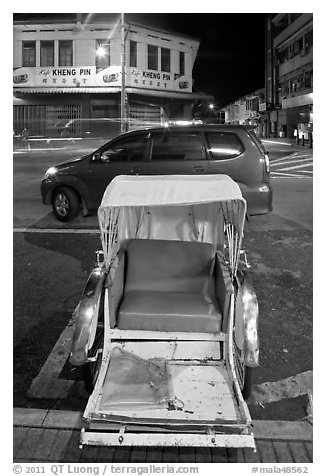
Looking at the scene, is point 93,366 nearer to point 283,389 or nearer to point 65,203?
point 283,389

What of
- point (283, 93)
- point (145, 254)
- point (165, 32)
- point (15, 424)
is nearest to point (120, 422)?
point (15, 424)

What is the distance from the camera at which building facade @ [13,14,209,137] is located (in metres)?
28.9

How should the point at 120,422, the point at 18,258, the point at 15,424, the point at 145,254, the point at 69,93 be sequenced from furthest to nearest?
the point at 69,93
the point at 18,258
the point at 145,254
the point at 15,424
the point at 120,422

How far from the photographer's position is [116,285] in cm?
418

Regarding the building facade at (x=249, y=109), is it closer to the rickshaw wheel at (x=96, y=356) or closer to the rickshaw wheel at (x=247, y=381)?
the rickshaw wheel at (x=96, y=356)

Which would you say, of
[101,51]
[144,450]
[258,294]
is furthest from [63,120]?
[144,450]

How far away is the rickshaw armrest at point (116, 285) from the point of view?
3.99m

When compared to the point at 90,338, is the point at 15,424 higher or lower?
lower

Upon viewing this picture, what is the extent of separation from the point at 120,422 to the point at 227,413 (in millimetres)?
788

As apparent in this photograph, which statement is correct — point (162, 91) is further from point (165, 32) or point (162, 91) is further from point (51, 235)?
point (51, 235)

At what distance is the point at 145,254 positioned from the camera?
179 inches

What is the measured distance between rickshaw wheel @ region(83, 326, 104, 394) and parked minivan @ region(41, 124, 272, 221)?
532 cm

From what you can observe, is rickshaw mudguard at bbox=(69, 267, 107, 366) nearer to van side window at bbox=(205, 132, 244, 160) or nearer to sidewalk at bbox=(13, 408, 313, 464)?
sidewalk at bbox=(13, 408, 313, 464)

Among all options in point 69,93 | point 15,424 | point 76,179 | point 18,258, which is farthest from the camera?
point 69,93
